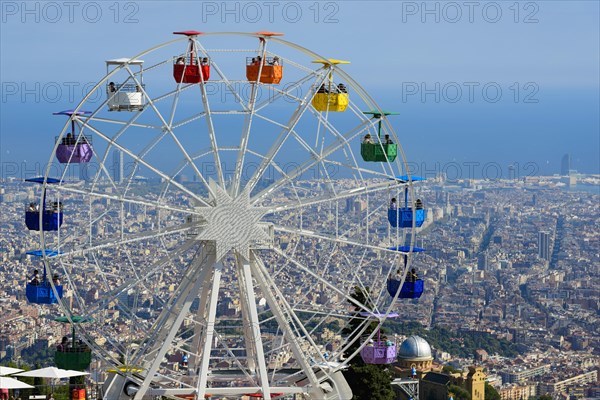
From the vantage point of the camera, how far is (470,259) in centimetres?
14475

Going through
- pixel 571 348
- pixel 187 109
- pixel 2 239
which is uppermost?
pixel 187 109

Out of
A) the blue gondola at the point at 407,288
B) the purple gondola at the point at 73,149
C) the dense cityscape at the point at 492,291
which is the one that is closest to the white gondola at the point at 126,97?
the purple gondola at the point at 73,149

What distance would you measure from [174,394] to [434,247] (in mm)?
111532

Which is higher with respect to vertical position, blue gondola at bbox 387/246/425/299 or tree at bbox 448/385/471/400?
blue gondola at bbox 387/246/425/299

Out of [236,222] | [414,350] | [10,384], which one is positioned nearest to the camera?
[236,222]

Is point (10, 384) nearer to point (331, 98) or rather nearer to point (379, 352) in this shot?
point (379, 352)

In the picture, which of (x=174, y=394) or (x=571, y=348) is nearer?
(x=174, y=394)

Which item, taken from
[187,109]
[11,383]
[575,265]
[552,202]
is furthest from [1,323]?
[552,202]

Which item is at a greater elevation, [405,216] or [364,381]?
[405,216]

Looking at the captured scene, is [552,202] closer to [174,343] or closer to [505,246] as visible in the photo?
[505,246]

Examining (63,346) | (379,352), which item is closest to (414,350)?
(379,352)

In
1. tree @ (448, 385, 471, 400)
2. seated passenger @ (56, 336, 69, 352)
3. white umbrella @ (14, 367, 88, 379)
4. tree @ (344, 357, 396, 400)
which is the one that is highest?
seated passenger @ (56, 336, 69, 352)

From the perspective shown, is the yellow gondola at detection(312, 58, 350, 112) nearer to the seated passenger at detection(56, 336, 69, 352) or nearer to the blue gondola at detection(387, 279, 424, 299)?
the blue gondola at detection(387, 279, 424, 299)

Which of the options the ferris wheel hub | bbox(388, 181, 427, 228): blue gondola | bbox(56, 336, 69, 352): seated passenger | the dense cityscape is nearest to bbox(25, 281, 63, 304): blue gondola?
bbox(56, 336, 69, 352): seated passenger
